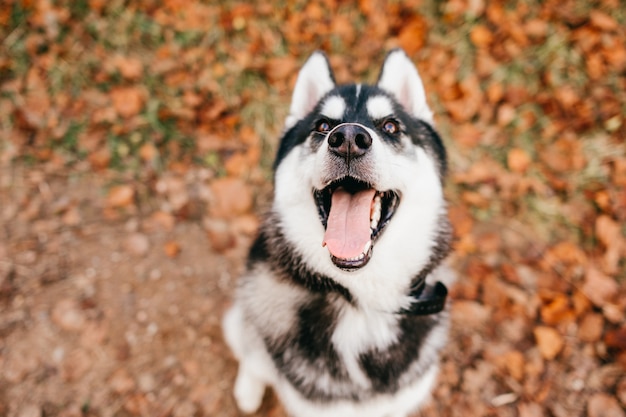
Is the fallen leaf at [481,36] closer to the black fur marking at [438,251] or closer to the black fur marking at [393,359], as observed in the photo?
the black fur marking at [438,251]

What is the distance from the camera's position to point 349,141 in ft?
5.82

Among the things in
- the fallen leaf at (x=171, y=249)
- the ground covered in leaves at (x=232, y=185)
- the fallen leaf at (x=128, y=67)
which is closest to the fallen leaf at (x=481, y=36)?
the ground covered in leaves at (x=232, y=185)

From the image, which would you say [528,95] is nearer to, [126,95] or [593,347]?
[593,347]

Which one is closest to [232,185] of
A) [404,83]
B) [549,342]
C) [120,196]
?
[120,196]

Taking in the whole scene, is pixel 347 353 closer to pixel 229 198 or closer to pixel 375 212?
pixel 375 212

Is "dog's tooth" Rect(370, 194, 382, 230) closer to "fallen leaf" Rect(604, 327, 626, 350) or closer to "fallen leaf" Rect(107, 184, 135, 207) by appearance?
"fallen leaf" Rect(604, 327, 626, 350)

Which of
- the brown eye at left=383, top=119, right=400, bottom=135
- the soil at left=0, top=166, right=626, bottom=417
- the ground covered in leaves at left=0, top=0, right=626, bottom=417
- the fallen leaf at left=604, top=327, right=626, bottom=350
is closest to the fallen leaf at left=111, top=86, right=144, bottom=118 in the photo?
the ground covered in leaves at left=0, top=0, right=626, bottom=417

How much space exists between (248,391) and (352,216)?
1484 mm

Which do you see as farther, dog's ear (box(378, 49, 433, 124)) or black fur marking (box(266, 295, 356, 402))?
dog's ear (box(378, 49, 433, 124))

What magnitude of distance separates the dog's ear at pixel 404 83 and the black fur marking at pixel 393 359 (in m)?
1.16

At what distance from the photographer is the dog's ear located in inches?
90.0

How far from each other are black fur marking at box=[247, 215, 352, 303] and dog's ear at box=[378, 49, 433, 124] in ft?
3.31

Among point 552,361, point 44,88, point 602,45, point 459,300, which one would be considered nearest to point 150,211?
point 44,88

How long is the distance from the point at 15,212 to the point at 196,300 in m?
1.62
